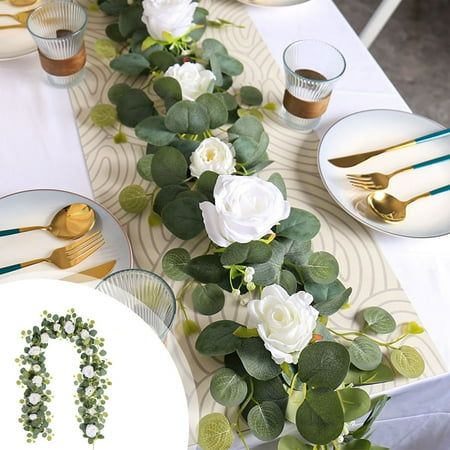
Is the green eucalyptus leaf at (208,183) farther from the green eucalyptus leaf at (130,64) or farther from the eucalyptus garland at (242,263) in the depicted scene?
the green eucalyptus leaf at (130,64)

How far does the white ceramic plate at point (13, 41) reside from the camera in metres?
0.90

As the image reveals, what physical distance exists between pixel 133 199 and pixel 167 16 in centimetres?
29

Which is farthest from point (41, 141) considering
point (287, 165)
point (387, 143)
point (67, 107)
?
point (387, 143)

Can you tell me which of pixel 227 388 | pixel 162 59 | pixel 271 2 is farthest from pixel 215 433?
pixel 271 2

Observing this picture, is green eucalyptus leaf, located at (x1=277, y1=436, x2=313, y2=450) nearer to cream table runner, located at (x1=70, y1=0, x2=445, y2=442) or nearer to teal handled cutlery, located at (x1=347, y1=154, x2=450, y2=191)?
cream table runner, located at (x1=70, y1=0, x2=445, y2=442)

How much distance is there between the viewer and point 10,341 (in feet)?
0.95

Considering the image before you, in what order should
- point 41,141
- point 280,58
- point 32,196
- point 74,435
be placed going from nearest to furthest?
point 74,435, point 32,196, point 41,141, point 280,58

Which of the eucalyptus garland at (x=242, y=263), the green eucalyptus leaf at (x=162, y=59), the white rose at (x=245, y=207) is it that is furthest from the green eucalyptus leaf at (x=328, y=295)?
the green eucalyptus leaf at (x=162, y=59)

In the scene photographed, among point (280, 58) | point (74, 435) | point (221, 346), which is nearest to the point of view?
point (74, 435)

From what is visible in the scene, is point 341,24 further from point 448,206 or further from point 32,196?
point 32,196

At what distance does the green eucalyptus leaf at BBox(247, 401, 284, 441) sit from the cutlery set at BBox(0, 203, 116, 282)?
0.74 feet

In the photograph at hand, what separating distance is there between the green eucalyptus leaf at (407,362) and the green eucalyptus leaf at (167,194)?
1.04 feet

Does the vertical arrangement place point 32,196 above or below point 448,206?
below

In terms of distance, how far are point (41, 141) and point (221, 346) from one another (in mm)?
431
